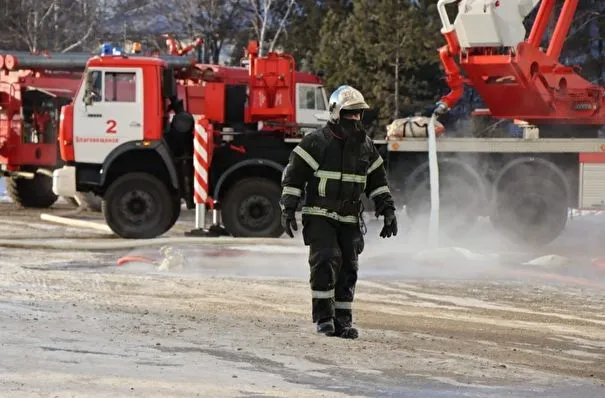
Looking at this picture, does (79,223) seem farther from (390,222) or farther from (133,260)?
(390,222)

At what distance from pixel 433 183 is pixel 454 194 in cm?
96

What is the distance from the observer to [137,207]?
679 inches

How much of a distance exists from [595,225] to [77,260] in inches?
340

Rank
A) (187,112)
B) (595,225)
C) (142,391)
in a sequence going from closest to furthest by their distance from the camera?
(142,391), (187,112), (595,225)

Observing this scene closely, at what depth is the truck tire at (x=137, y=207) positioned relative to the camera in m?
17.2

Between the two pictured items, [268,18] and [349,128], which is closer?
[349,128]

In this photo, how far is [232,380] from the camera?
6930 mm

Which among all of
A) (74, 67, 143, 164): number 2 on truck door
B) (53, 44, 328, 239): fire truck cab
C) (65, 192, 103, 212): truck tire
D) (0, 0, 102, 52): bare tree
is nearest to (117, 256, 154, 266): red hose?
(53, 44, 328, 239): fire truck cab

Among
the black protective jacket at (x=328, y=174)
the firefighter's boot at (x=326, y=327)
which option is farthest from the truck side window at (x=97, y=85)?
the firefighter's boot at (x=326, y=327)

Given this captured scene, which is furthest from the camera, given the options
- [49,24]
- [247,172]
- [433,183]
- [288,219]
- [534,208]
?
[49,24]

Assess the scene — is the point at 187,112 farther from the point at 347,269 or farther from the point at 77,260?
the point at 347,269

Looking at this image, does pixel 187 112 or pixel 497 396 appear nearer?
pixel 497 396

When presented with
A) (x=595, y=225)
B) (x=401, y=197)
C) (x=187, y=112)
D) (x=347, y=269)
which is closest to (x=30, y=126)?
(x=187, y=112)

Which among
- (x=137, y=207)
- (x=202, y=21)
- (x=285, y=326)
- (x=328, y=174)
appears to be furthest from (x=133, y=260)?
(x=202, y=21)
